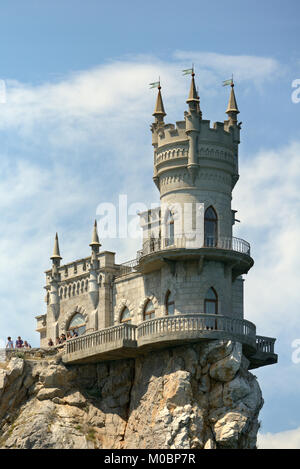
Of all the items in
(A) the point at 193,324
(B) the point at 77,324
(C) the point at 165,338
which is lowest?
(C) the point at 165,338

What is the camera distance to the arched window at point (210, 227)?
94.4 metres

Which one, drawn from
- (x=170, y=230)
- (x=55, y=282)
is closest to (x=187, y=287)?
(x=170, y=230)

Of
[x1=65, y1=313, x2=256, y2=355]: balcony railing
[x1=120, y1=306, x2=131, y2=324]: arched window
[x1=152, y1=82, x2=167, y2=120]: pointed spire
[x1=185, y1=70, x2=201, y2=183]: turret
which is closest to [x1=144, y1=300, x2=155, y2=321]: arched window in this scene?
A: [x1=120, y1=306, x2=131, y2=324]: arched window

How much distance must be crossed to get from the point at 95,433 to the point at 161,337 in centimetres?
648

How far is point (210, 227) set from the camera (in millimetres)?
94750

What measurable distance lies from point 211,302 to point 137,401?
617 cm

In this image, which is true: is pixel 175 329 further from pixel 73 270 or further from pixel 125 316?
pixel 73 270

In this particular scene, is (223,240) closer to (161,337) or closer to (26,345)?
(161,337)

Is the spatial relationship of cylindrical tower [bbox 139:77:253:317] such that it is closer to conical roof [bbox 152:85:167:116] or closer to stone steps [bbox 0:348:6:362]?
conical roof [bbox 152:85:167:116]

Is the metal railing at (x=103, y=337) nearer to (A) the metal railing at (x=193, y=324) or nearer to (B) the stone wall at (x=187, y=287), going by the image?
(A) the metal railing at (x=193, y=324)

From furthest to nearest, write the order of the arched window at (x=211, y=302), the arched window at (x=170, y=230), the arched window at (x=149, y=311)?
the arched window at (x=149, y=311) → the arched window at (x=170, y=230) → the arched window at (x=211, y=302)

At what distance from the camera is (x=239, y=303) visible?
98.3 meters

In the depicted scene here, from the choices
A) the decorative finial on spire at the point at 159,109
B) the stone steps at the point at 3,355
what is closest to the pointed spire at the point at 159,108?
the decorative finial on spire at the point at 159,109

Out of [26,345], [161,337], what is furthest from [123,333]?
[26,345]
